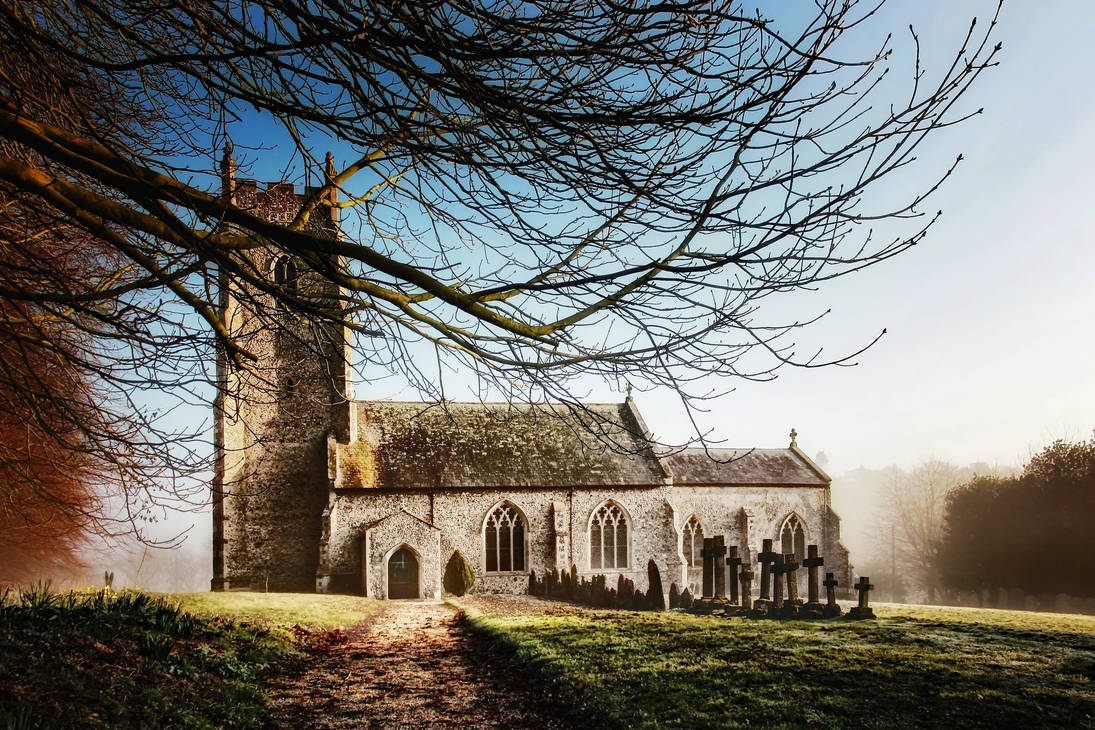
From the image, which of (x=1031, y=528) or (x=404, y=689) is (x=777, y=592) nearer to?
(x=404, y=689)

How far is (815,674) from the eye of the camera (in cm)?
752

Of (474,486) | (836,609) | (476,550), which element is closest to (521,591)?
(476,550)

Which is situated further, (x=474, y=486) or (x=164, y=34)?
(x=474, y=486)

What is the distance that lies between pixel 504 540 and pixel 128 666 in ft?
55.4

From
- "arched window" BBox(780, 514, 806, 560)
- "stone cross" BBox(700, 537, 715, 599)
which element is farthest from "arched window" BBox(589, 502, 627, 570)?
"stone cross" BBox(700, 537, 715, 599)

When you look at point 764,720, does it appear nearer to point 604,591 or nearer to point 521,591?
point 604,591

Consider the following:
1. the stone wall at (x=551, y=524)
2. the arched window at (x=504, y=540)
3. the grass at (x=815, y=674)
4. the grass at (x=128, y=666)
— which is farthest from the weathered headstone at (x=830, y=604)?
the arched window at (x=504, y=540)

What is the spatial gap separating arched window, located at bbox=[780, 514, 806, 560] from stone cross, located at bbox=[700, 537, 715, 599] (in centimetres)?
1110

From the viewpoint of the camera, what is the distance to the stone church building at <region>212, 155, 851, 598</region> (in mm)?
21859

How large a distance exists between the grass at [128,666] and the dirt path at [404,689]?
484mm

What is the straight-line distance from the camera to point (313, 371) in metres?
23.3

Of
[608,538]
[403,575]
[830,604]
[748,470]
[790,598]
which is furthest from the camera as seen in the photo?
[748,470]

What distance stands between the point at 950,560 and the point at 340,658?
107 ft

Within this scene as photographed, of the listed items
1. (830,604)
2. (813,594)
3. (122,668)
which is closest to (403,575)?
(813,594)
